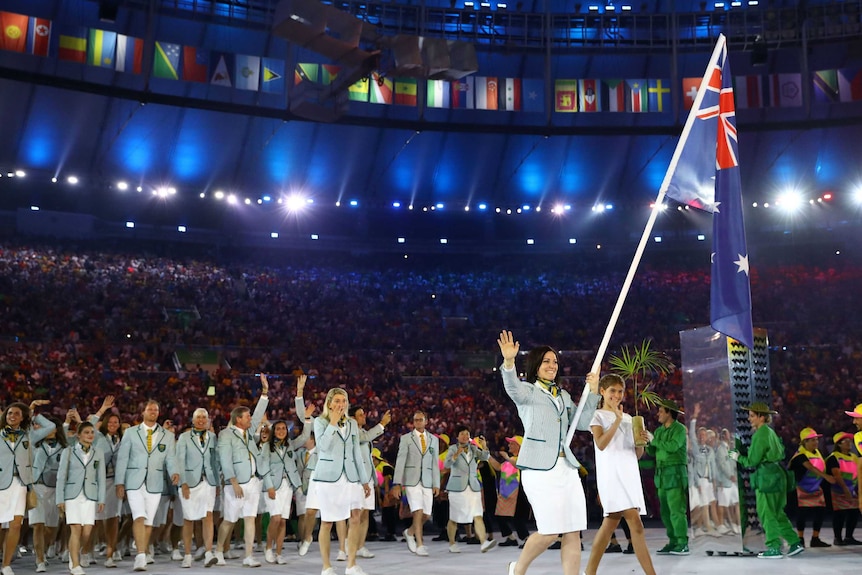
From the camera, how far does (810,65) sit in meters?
29.2

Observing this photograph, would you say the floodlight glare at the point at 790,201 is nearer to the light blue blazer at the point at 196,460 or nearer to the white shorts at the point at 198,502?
the light blue blazer at the point at 196,460

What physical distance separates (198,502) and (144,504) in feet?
1.97

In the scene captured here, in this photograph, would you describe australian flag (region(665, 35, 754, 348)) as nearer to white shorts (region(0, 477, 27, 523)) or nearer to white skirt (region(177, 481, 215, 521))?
white skirt (region(177, 481, 215, 521))

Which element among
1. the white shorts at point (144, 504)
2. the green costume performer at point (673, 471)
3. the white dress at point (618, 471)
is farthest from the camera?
the green costume performer at point (673, 471)

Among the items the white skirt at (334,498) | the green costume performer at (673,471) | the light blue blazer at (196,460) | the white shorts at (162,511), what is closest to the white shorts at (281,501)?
the light blue blazer at (196,460)

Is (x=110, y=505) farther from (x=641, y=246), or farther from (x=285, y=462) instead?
(x=641, y=246)

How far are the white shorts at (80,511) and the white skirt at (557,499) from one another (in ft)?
18.9

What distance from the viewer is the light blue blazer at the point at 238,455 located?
9.98 m

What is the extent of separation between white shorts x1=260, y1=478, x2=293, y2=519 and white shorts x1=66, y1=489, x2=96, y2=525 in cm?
194

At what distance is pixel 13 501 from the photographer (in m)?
8.62

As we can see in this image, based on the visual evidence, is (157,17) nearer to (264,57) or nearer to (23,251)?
(264,57)

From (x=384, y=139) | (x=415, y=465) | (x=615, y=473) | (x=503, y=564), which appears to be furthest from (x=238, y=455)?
(x=384, y=139)

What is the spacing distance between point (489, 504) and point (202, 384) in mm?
11932

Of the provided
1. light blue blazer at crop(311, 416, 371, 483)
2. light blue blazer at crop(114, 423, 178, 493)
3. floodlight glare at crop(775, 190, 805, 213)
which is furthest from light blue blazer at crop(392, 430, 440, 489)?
floodlight glare at crop(775, 190, 805, 213)
